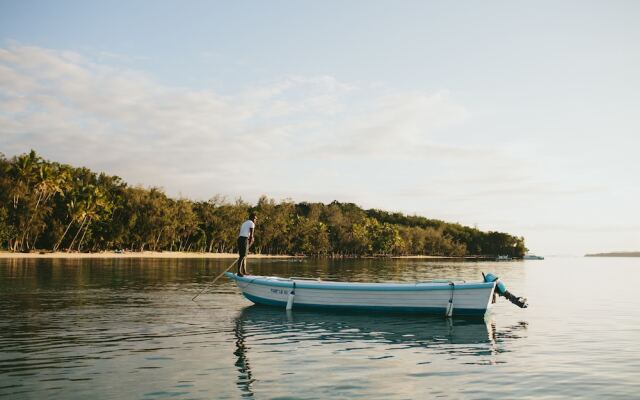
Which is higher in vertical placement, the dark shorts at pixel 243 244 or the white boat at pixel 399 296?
the dark shorts at pixel 243 244

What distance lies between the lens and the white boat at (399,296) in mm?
22016

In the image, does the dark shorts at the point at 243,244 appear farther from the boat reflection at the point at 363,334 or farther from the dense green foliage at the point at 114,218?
the dense green foliage at the point at 114,218

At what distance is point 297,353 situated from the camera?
590 inches

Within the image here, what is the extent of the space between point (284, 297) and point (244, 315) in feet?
8.15

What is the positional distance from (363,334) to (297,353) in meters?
4.05

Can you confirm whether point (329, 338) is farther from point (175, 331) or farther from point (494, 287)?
point (494, 287)

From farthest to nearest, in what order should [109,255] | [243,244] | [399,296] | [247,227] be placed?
[109,255]
[243,244]
[247,227]
[399,296]

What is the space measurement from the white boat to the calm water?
547 mm

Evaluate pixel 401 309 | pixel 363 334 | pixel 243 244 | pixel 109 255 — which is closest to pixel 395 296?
pixel 401 309

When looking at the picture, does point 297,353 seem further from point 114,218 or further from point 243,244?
point 114,218

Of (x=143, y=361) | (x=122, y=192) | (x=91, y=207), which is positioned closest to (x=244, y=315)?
(x=143, y=361)

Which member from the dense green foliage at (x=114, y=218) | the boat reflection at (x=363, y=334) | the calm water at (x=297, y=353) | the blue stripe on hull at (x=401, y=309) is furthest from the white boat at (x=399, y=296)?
the dense green foliage at (x=114, y=218)

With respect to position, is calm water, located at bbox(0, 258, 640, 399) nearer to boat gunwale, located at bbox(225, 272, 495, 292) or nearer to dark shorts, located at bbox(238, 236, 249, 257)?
boat gunwale, located at bbox(225, 272, 495, 292)

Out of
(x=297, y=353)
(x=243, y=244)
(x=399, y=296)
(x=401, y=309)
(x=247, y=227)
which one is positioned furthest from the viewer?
(x=243, y=244)
